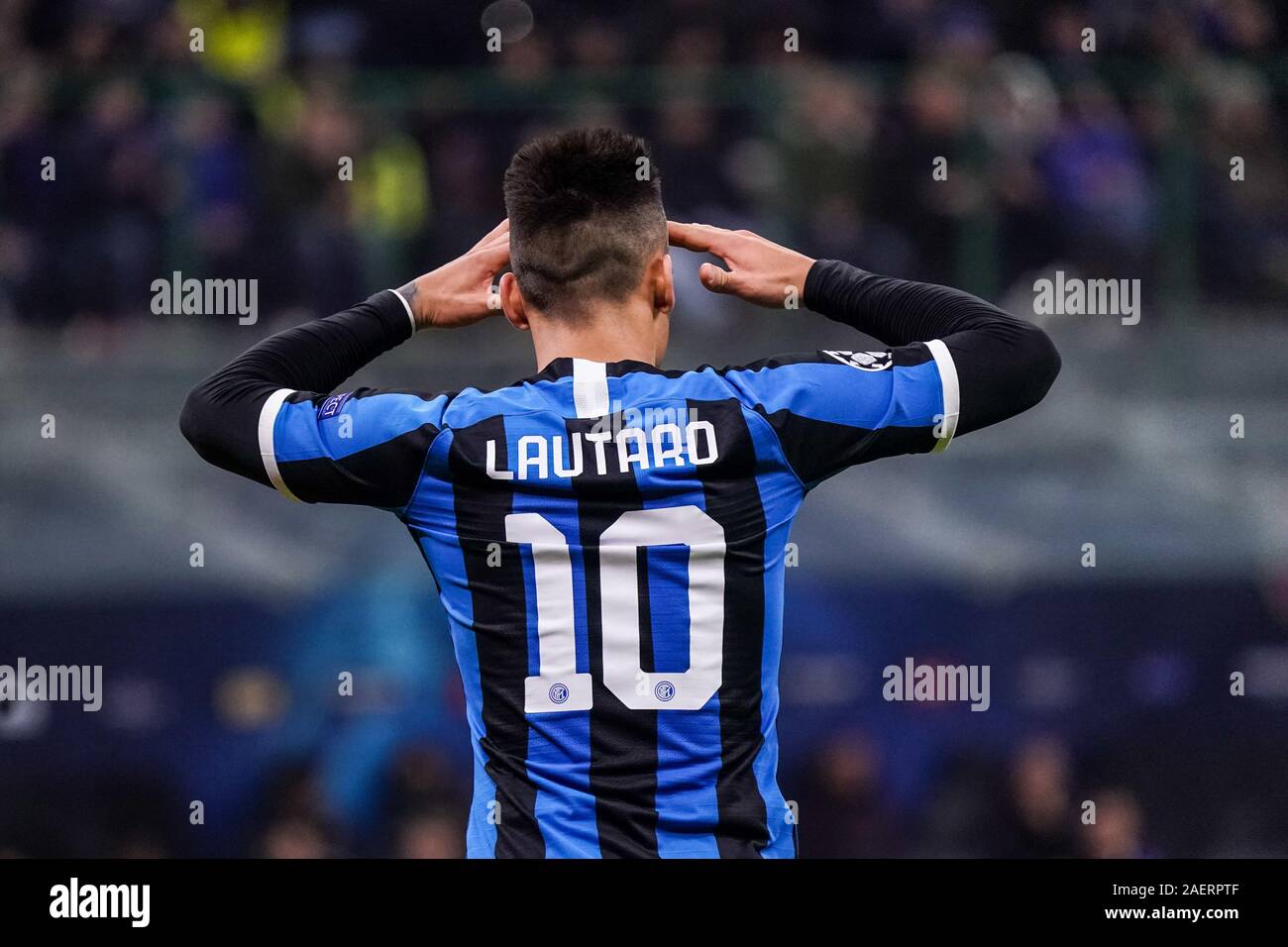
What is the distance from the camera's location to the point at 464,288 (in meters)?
2.52

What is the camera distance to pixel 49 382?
7285 millimetres

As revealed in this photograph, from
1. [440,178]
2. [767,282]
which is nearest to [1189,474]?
[440,178]

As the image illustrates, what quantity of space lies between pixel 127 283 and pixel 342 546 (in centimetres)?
172

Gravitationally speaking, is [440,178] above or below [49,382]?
above

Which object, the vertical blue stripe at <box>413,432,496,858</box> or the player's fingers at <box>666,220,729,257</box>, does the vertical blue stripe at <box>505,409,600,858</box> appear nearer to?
the vertical blue stripe at <box>413,432,496,858</box>

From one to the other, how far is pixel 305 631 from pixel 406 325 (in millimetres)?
4986

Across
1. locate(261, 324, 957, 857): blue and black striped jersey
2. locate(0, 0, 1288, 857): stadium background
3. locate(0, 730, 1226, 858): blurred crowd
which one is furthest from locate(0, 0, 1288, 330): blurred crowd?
locate(261, 324, 957, 857): blue and black striped jersey

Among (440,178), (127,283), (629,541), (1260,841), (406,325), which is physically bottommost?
(1260,841)

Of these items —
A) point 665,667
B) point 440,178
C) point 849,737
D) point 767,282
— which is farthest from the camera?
point 440,178

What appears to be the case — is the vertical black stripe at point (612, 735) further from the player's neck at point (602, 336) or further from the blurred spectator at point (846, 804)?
the blurred spectator at point (846, 804)

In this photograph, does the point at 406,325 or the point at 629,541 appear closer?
the point at 629,541

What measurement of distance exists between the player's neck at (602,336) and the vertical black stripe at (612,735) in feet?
0.68

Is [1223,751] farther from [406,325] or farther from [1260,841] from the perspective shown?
[406,325]

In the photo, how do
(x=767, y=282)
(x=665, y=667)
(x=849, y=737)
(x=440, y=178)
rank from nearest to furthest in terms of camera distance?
(x=665, y=667), (x=767, y=282), (x=849, y=737), (x=440, y=178)
